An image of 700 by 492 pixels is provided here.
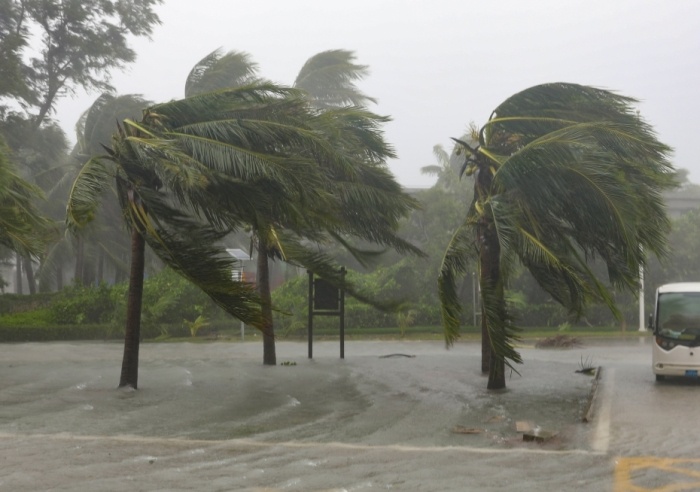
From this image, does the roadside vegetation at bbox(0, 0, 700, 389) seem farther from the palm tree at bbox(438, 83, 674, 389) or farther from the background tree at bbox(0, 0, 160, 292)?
the background tree at bbox(0, 0, 160, 292)

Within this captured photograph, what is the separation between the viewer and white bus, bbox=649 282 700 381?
48.4 feet

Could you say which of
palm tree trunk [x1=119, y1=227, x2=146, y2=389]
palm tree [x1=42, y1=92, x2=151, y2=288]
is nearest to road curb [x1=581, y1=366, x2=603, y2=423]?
palm tree trunk [x1=119, y1=227, x2=146, y2=389]

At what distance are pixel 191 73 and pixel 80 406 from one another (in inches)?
518

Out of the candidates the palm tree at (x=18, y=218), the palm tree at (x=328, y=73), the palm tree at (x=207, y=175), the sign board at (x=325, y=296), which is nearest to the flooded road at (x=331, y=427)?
the sign board at (x=325, y=296)

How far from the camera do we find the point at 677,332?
49.3ft

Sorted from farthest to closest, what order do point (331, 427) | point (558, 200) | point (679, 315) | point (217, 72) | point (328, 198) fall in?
point (217, 72) → point (679, 315) → point (328, 198) → point (558, 200) → point (331, 427)

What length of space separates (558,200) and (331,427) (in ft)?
16.4

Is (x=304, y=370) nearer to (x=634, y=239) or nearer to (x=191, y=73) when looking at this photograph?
(x=634, y=239)

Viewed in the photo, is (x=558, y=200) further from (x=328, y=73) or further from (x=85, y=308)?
(x=328, y=73)

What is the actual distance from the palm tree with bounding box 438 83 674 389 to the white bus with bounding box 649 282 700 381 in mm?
1678

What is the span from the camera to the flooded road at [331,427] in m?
7.59

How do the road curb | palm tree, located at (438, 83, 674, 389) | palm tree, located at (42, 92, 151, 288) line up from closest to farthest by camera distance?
the road curb
palm tree, located at (438, 83, 674, 389)
palm tree, located at (42, 92, 151, 288)

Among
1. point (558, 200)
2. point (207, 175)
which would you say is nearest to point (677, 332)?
point (558, 200)

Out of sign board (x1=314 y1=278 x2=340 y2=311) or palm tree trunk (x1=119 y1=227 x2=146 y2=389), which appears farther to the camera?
sign board (x1=314 y1=278 x2=340 y2=311)
